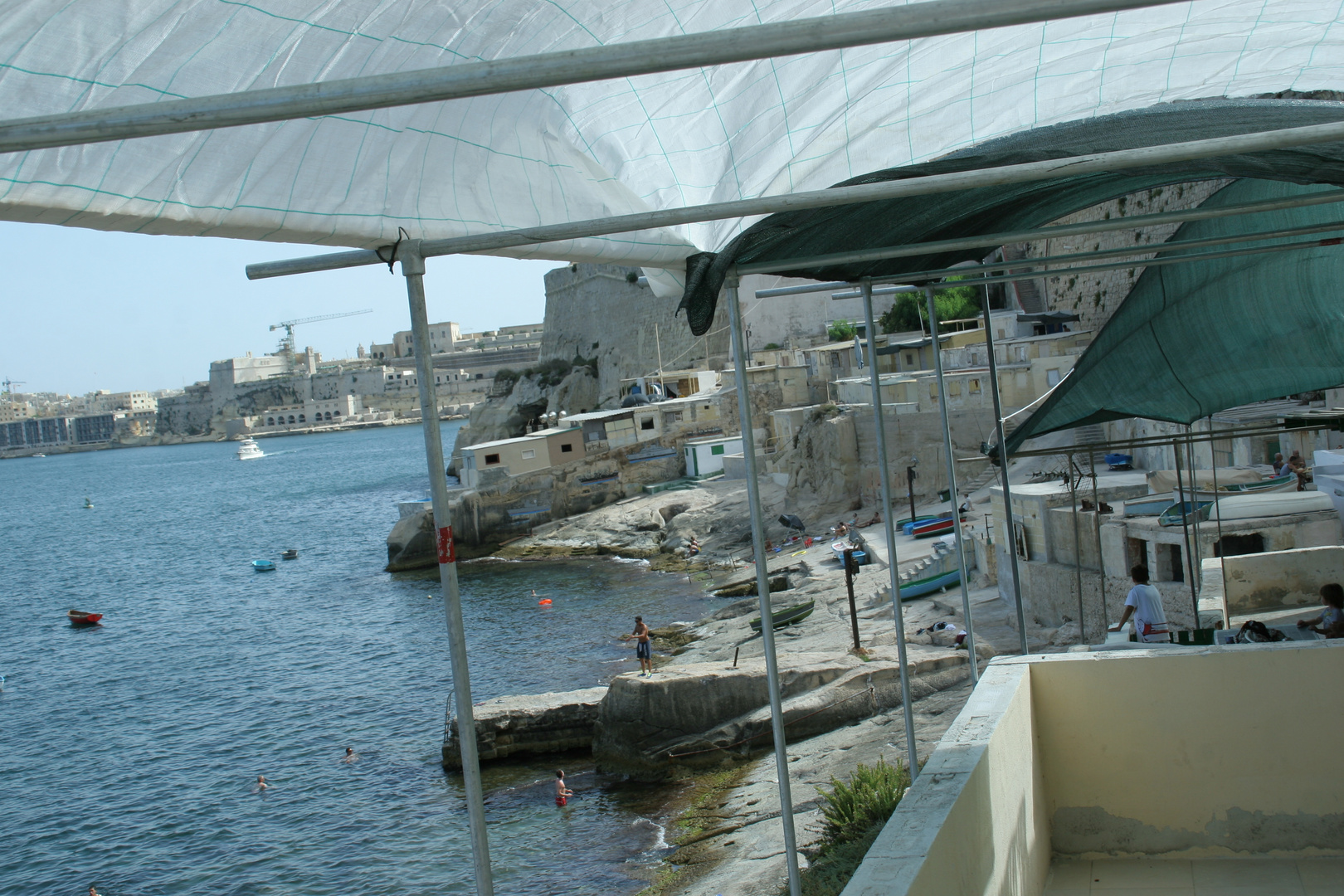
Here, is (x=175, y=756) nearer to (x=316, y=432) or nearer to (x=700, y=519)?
(x=700, y=519)

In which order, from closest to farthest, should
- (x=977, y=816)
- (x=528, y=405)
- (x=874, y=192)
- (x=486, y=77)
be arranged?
(x=486, y=77) < (x=874, y=192) < (x=977, y=816) < (x=528, y=405)

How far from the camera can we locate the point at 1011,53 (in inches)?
187

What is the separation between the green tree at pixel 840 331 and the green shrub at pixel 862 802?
3496cm

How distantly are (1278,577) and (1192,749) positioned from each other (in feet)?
15.6

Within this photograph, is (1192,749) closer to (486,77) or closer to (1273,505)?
(486,77)

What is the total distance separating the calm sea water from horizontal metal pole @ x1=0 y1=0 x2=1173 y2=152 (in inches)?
414

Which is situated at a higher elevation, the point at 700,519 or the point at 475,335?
the point at 475,335

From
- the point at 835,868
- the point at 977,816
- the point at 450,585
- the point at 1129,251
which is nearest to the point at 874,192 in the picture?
the point at 450,585

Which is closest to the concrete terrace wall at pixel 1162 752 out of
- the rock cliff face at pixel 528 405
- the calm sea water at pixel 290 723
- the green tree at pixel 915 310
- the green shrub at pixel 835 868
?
the green shrub at pixel 835 868

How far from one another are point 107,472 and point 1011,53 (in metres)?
130

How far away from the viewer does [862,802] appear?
29.7 ft

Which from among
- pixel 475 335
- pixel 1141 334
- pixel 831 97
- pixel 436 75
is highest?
pixel 475 335

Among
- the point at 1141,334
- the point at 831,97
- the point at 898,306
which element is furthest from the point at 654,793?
the point at 898,306

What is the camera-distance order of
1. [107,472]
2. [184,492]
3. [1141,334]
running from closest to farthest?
1. [1141,334]
2. [184,492]
3. [107,472]
